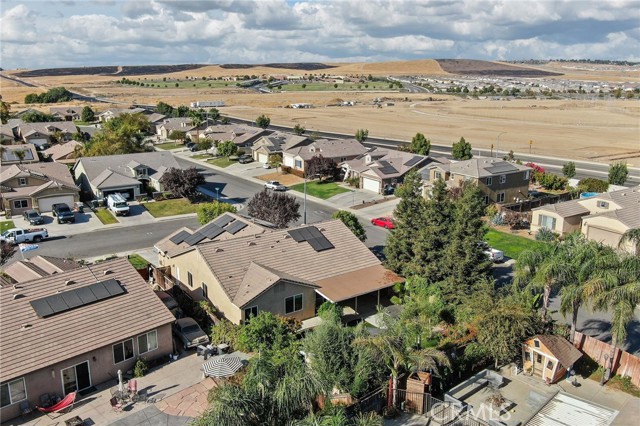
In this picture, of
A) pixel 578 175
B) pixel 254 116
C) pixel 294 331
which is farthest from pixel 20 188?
pixel 254 116

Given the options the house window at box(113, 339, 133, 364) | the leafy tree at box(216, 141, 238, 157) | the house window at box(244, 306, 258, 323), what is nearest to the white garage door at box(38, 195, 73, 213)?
the leafy tree at box(216, 141, 238, 157)

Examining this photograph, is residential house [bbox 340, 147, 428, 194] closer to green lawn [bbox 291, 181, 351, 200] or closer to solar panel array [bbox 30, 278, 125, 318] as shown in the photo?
green lawn [bbox 291, 181, 351, 200]

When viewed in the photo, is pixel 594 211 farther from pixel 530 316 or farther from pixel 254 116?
pixel 254 116

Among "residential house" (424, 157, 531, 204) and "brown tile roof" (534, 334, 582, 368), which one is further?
"residential house" (424, 157, 531, 204)

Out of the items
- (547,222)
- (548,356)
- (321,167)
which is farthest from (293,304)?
(321,167)

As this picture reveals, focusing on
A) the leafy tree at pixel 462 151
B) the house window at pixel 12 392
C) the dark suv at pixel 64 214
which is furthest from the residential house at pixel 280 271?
the leafy tree at pixel 462 151

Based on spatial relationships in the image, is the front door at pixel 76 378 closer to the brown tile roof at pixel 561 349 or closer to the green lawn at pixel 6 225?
the brown tile roof at pixel 561 349
